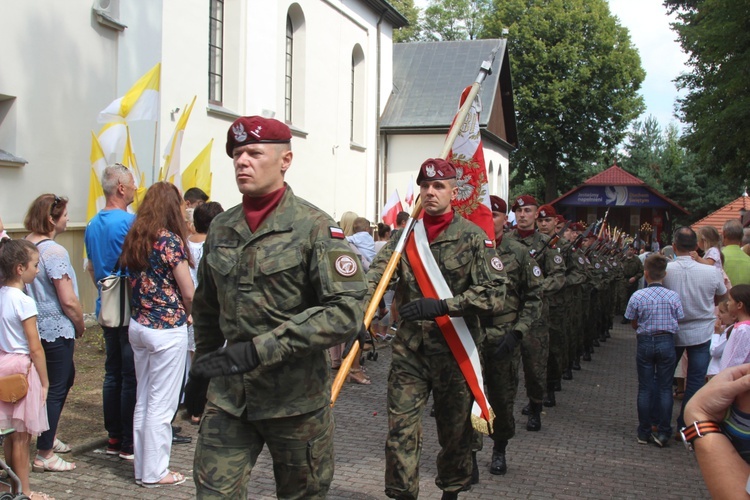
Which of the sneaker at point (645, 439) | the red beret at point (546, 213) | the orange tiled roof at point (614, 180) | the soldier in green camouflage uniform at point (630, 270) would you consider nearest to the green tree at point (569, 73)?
the orange tiled roof at point (614, 180)

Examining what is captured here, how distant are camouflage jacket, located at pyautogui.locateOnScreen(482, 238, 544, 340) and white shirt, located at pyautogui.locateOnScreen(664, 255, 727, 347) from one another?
1829mm

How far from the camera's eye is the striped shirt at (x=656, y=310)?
Answer: 7410 millimetres

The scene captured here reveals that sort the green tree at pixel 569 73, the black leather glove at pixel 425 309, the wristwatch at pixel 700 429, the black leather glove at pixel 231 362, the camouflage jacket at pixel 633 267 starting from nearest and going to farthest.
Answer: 1. the wristwatch at pixel 700 429
2. the black leather glove at pixel 231 362
3. the black leather glove at pixel 425 309
4. the camouflage jacket at pixel 633 267
5. the green tree at pixel 569 73

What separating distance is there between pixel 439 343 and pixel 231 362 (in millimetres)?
2151

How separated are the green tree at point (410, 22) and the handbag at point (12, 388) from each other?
51.1 meters

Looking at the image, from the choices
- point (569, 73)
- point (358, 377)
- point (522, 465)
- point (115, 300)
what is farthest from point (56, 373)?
point (569, 73)

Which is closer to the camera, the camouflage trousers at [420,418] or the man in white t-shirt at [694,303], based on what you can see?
the camouflage trousers at [420,418]

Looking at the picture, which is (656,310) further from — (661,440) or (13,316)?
(13,316)

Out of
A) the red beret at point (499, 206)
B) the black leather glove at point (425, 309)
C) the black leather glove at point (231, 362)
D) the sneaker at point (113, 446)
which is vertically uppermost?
the red beret at point (499, 206)

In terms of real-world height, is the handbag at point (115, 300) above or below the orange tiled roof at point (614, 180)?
below

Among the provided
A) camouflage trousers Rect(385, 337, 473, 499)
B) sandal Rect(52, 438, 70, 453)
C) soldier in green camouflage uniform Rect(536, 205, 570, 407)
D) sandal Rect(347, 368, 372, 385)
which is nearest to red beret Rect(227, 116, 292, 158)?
camouflage trousers Rect(385, 337, 473, 499)

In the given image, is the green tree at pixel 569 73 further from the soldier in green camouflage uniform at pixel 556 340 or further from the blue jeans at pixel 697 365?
the blue jeans at pixel 697 365

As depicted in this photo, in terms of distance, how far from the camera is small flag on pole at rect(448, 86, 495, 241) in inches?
257

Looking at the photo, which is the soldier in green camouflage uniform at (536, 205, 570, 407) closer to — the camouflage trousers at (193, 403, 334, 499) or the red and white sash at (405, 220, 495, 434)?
the red and white sash at (405, 220, 495, 434)
